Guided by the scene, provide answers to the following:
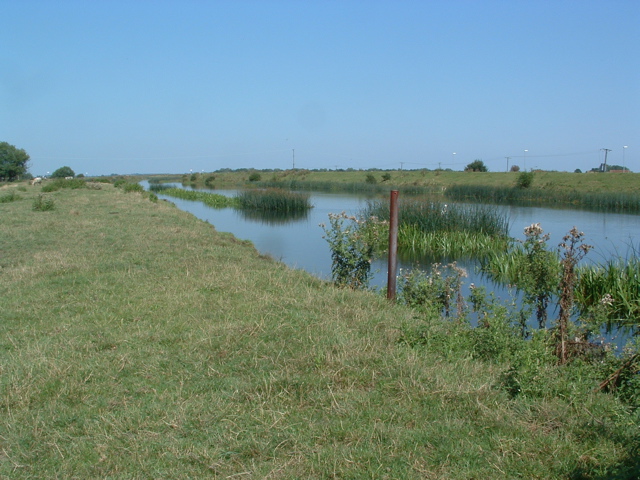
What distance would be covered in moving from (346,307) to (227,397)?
236cm

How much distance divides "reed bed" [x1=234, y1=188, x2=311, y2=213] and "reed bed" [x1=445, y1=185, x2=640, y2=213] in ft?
30.6

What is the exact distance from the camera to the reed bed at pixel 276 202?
32469mm

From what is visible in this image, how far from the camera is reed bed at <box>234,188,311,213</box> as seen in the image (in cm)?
3247

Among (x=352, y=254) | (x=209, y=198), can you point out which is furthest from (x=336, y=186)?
(x=352, y=254)

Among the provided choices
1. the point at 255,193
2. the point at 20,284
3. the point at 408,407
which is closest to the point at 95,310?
the point at 20,284

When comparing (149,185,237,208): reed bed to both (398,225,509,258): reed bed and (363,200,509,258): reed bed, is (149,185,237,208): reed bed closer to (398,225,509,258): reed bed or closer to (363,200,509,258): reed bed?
(363,200,509,258): reed bed

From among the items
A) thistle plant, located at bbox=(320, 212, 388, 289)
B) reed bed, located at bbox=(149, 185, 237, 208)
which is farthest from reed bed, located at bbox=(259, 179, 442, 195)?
thistle plant, located at bbox=(320, 212, 388, 289)

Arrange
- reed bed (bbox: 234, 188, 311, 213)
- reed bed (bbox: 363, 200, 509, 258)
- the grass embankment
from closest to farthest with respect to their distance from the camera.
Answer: the grass embankment < reed bed (bbox: 363, 200, 509, 258) < reed bed (bbox: 234, 188, 311, 213)

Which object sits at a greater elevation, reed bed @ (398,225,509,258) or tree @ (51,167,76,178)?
tree @ (51,167,76,178)

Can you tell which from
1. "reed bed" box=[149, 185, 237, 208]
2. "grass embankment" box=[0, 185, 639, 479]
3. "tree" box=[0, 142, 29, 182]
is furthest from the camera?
"tree" box=[0, 142, 29, 182]

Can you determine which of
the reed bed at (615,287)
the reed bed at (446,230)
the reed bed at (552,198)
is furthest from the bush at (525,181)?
the reed bed at (615,287)

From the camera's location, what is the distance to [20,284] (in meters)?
6.73

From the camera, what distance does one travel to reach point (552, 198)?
3803 centimetres

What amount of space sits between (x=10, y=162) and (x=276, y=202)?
41.7 metres
